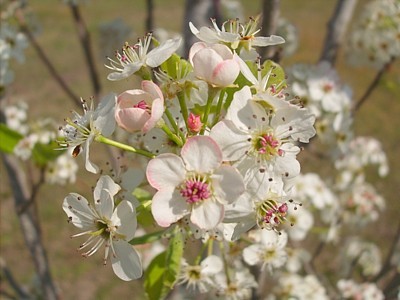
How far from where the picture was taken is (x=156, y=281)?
1315mm

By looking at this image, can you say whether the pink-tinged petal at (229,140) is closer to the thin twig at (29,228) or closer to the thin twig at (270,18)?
the thin twig at (270,18)

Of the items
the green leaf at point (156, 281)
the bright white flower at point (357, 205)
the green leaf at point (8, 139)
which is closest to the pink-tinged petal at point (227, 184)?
the green leaf at point (156, 281)

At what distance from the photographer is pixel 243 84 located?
3.73ft

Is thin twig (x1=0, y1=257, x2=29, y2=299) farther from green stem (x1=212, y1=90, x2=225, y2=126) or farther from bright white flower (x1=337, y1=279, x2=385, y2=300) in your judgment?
green stem (x1=212, y1=90, x2=225, y2=126)

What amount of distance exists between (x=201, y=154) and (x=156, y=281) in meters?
0.45

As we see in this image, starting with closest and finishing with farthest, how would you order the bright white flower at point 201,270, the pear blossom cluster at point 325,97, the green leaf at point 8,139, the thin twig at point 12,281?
the bright white flower at point 201,270 → the green leaf at point 8,139 → the pear blossom cluster at point 325,97 → the thin twig at point 12,281

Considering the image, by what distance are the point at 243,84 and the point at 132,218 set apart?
357 millimetres

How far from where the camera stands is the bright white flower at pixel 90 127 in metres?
1.08

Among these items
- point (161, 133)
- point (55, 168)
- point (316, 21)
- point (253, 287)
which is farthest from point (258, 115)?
point (316, 21)

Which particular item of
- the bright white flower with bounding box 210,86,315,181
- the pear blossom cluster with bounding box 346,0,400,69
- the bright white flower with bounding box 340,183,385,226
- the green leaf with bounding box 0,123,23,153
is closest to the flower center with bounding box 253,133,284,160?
the bright white flower with bounding box 210,86,315,181

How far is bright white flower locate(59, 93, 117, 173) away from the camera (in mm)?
1075

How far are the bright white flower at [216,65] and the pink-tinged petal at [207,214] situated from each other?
0.77 ft

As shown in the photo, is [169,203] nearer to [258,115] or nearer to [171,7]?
[258,115]

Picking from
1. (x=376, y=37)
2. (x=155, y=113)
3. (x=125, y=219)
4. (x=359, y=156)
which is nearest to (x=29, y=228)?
(x=125, y=219)
